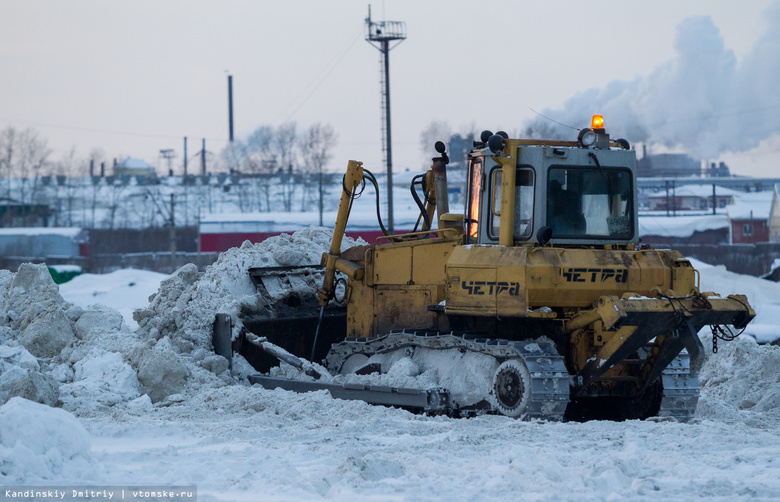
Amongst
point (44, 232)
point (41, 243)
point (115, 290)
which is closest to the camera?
point (115, 290)

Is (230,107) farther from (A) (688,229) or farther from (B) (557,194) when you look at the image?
(B) (557,194)

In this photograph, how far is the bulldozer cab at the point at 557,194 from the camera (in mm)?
8727

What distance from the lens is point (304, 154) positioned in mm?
68875

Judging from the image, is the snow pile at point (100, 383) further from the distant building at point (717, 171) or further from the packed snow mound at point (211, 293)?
the distant building at point (717, 171)

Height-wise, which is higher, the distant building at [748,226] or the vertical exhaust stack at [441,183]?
the vertical exhaust stack at [441,183]

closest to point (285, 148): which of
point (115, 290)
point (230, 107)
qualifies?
point (230, 107)

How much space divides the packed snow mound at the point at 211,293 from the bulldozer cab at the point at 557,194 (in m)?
3.77

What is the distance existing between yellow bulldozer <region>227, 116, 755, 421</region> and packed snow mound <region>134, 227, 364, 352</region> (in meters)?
1.90

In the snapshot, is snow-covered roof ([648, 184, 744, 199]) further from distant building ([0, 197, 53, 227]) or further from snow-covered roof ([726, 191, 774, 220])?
distant building ([0, 197, 53, 227])

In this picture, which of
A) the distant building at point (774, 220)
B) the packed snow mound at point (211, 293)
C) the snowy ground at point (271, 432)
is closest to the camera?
the snowy ground at point (271, 432)

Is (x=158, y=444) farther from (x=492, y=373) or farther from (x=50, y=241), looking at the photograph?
(x=50, y=241)

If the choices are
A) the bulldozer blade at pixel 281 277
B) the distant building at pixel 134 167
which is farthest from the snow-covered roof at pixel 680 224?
the distant building at pixel 134 167

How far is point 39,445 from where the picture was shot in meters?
5.90

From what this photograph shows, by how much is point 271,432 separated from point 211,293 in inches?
165
